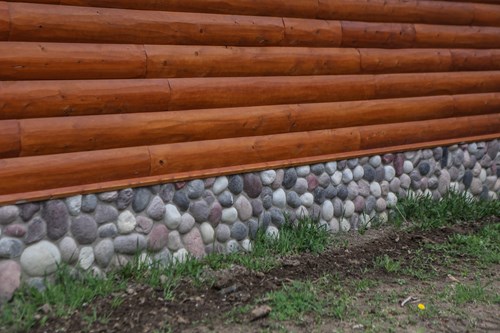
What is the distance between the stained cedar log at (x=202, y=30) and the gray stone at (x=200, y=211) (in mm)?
1214

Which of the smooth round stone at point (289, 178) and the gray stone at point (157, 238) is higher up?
the smooth round stone at point (289, 178)

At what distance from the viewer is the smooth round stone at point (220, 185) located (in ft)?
17.7

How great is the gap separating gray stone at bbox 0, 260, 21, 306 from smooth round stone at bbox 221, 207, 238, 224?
65.2 inches

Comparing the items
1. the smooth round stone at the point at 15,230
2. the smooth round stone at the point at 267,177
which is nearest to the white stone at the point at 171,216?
the smooth round stone at the point at 267,177

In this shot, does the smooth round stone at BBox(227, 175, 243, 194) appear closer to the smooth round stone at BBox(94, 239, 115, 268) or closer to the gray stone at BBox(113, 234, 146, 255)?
the gray stone at BBox(113, 234, 146, 255)

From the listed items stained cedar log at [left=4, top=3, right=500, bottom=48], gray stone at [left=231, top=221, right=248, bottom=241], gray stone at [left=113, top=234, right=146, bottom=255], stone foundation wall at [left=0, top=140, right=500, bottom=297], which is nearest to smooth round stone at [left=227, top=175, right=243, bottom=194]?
stone foundation wall at [left=0, top=140, right=500, bottom=297]

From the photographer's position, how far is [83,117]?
471cm

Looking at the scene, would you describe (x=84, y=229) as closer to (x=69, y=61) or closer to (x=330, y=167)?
(x=69, y=61)

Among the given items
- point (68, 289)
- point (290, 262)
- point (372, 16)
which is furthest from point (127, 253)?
point (372, 16)

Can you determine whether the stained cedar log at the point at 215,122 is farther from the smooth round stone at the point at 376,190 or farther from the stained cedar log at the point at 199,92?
the smooth round stone at the point at 376,190

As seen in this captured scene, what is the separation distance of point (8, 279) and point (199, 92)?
1.92 metres

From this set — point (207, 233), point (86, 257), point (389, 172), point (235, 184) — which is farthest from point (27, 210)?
→ point (389, 172)

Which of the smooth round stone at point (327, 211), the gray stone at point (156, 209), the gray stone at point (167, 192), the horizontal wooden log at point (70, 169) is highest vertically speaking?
the horizontal wooden log at point (70, 169)

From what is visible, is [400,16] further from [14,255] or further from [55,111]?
[14,255]
